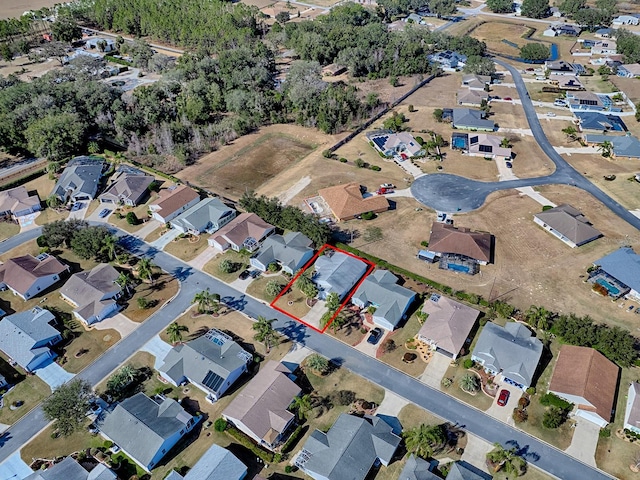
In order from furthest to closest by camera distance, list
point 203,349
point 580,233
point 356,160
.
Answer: point 356,160 → point 580,233 → point 203,349

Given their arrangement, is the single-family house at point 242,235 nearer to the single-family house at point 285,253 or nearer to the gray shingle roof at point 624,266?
the single-family house at point 285,253

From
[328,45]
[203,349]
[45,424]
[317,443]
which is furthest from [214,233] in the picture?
[328,45]

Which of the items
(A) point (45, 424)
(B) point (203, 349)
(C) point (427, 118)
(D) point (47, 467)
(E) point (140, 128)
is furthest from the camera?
(C) point (427, 118)

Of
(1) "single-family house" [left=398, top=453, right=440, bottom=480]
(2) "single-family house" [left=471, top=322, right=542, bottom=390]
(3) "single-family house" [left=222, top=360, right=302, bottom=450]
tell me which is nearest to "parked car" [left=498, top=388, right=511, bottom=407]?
(2) "single-family house" [left=471, top=322, right=542, bottom=390]

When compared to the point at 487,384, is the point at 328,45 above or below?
above

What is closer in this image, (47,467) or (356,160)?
(47,467)

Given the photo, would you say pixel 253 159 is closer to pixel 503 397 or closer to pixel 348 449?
pixel 348 449

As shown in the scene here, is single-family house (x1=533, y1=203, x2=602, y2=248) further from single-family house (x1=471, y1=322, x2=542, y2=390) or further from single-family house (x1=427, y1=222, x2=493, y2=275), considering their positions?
single-family house (x1=471, y1=322, x2=542, y2=390)

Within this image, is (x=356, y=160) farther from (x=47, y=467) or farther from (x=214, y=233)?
(x=47, y=467)
